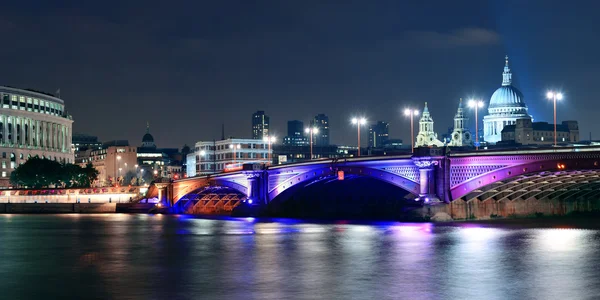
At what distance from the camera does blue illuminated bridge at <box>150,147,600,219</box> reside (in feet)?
265

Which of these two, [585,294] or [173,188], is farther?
[173,188]

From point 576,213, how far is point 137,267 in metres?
71.7

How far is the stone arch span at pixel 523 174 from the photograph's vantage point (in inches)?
3045

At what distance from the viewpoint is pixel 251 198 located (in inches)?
4781

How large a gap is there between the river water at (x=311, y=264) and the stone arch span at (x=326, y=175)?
38.5 feet

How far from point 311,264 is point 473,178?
1570 inches

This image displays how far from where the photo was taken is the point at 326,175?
342 ft

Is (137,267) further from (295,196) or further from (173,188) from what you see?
(173,188)

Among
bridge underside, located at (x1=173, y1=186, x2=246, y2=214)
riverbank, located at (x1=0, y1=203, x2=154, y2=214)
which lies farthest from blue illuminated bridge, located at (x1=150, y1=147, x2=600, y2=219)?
riverbank, located at (x1=0, y1=203, x2=154, y2=214)

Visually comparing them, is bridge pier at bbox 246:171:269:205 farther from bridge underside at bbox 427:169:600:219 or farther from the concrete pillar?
bridge underside at bbox 427:169:600:219

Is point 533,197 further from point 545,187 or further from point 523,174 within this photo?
point 523,174

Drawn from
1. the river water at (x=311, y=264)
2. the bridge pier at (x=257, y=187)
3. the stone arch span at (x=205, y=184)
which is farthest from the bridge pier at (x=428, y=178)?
the stone arch span at (x=205, y=184)

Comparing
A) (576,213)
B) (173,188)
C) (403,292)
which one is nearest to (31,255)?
(403,292)

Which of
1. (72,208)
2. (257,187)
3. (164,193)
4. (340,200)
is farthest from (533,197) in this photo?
(72,208)
